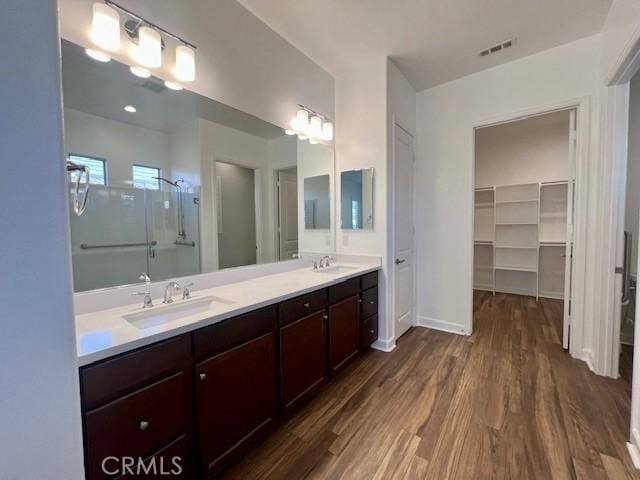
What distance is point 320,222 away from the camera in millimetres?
2896

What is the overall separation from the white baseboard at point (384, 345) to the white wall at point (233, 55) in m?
2.29

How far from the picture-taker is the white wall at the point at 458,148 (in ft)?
8.42

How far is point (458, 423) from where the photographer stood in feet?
5.72

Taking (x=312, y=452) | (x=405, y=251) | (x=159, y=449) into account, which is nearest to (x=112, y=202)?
(x=159, y=449)

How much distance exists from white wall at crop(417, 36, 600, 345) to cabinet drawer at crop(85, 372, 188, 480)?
113 inches

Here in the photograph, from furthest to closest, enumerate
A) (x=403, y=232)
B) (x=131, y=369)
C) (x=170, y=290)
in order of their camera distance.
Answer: (x=403, y=232), (x=170, y=290), (x=131, y=369)

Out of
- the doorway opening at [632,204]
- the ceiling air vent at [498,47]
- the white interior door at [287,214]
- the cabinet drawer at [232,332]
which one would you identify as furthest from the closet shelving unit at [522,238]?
the cabinet drawer at [232,332]

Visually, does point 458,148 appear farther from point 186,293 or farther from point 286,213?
point 186,293

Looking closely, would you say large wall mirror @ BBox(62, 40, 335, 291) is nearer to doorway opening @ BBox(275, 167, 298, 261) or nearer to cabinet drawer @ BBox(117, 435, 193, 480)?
doorway opening @ BBox(275, 167, 298, 261)

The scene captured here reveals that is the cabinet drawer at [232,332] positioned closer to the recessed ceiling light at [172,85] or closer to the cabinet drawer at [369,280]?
the cabinet drawer at [369,280]

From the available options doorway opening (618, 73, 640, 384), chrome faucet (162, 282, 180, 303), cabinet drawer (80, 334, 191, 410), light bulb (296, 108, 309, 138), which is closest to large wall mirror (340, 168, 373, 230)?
light bulb (296, 108, 309, 138)

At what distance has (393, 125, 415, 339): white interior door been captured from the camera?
9.45 ft

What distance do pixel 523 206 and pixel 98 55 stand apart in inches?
223

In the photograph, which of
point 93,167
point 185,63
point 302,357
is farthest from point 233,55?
point 302,357
